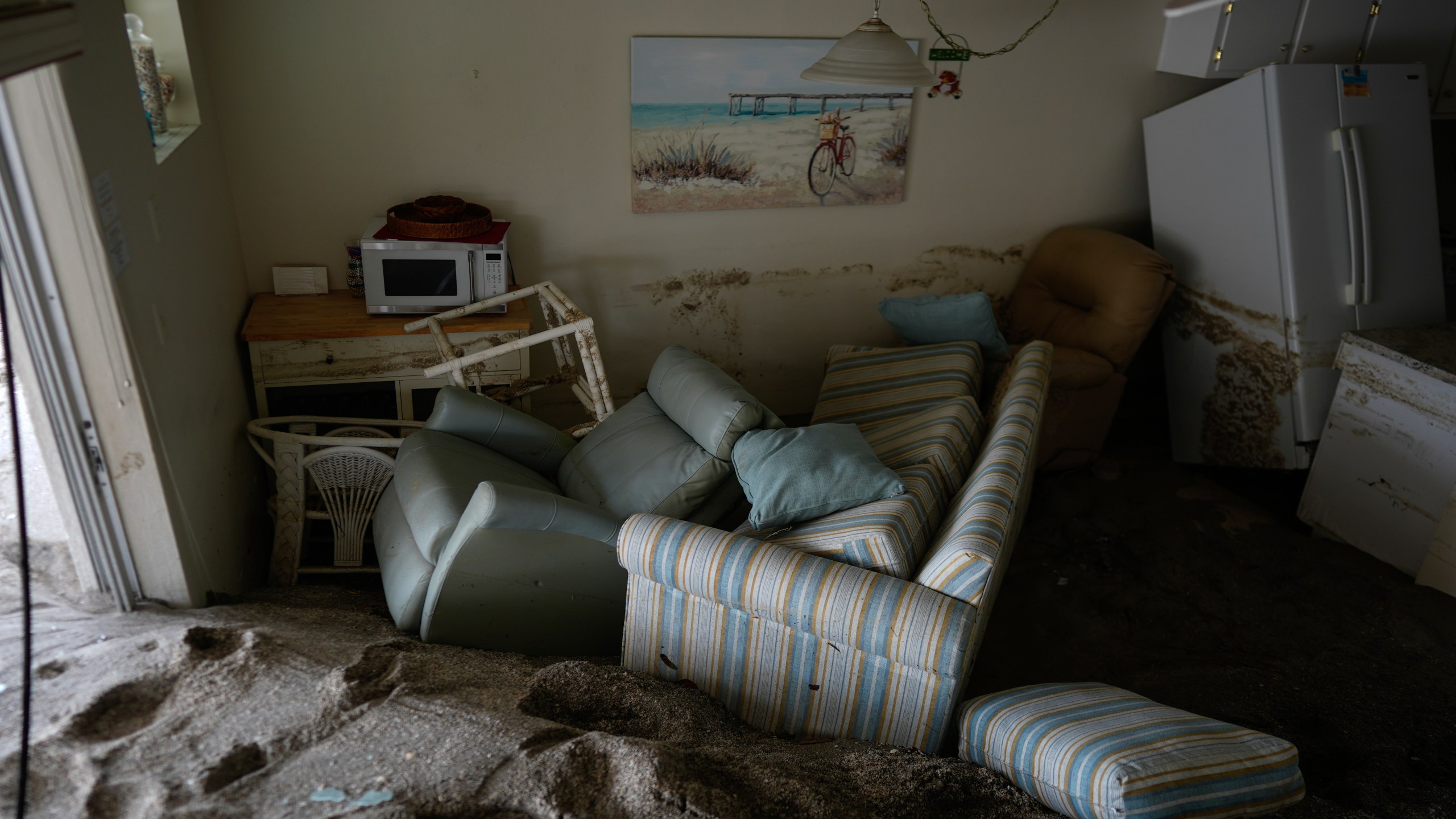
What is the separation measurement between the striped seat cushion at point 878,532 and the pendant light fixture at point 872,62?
1.09 meters

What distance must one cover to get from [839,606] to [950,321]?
160 cm

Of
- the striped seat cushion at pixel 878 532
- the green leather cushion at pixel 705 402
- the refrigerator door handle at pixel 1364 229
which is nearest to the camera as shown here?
the striped seat cushion at pixel 878 532

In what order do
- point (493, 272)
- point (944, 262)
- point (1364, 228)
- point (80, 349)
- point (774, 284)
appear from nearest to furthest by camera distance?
point (80, 349) < point (493, 272) < point (1364, 228) < point (774, 284) < point (944, 262)

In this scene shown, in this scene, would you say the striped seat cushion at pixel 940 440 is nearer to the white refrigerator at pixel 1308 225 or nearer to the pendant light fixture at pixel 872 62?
the pendant light fixture at pixel 872 62

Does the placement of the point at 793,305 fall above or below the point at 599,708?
above

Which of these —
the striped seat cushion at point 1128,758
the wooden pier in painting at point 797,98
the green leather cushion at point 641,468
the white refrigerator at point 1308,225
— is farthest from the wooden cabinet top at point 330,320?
the white refrigerator at point 1308,225

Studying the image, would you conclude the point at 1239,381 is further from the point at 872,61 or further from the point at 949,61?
the point at 872,61

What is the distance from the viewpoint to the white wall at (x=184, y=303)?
1.87 metres

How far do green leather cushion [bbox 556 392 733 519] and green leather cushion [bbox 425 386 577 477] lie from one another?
2.6 inches

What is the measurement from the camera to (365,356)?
2.94 metres

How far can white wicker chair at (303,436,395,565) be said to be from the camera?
107 inches

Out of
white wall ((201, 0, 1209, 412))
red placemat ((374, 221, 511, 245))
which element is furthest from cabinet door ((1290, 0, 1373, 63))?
red placemat ((374, 221, 511, 245))

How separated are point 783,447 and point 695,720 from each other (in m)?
0.71

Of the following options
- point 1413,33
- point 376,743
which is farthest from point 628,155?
point 1413,33
